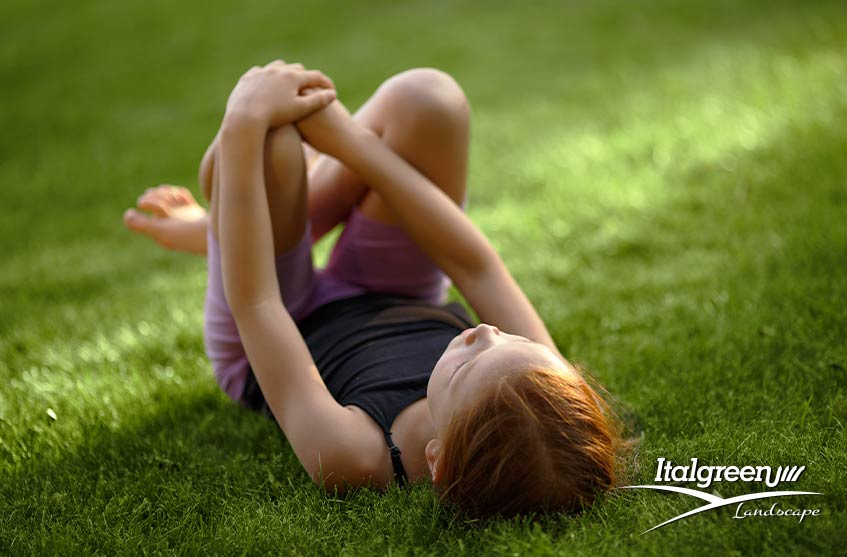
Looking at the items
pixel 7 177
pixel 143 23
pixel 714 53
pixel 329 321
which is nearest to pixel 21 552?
pixel 329 321

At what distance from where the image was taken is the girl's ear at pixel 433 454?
1.50 m

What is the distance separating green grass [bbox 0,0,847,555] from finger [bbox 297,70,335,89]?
75cm

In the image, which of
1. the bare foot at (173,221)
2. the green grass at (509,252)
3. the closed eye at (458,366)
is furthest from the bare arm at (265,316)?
the bare foot at (173,221)

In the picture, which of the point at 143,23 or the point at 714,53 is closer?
the point at 714,53

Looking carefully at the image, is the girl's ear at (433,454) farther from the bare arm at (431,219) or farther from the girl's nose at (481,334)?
the bare arm at (431,219)

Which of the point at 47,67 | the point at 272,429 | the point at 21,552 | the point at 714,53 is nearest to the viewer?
the point at 21,552

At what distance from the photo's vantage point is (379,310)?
2041mm

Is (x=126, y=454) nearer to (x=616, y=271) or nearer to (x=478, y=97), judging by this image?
(x=616, y=271)

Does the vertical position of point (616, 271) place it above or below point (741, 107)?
below

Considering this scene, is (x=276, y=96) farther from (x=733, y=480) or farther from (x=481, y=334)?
(x=733, y=480)

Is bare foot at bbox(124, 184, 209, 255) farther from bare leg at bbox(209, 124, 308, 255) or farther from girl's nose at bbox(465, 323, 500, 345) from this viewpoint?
girl's nose at bbox(465, 323, 500, 345)

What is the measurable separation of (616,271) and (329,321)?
Answer: 122 centimetres

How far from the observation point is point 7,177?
4434 millimetres

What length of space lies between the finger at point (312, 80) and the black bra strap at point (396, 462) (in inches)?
31.9
